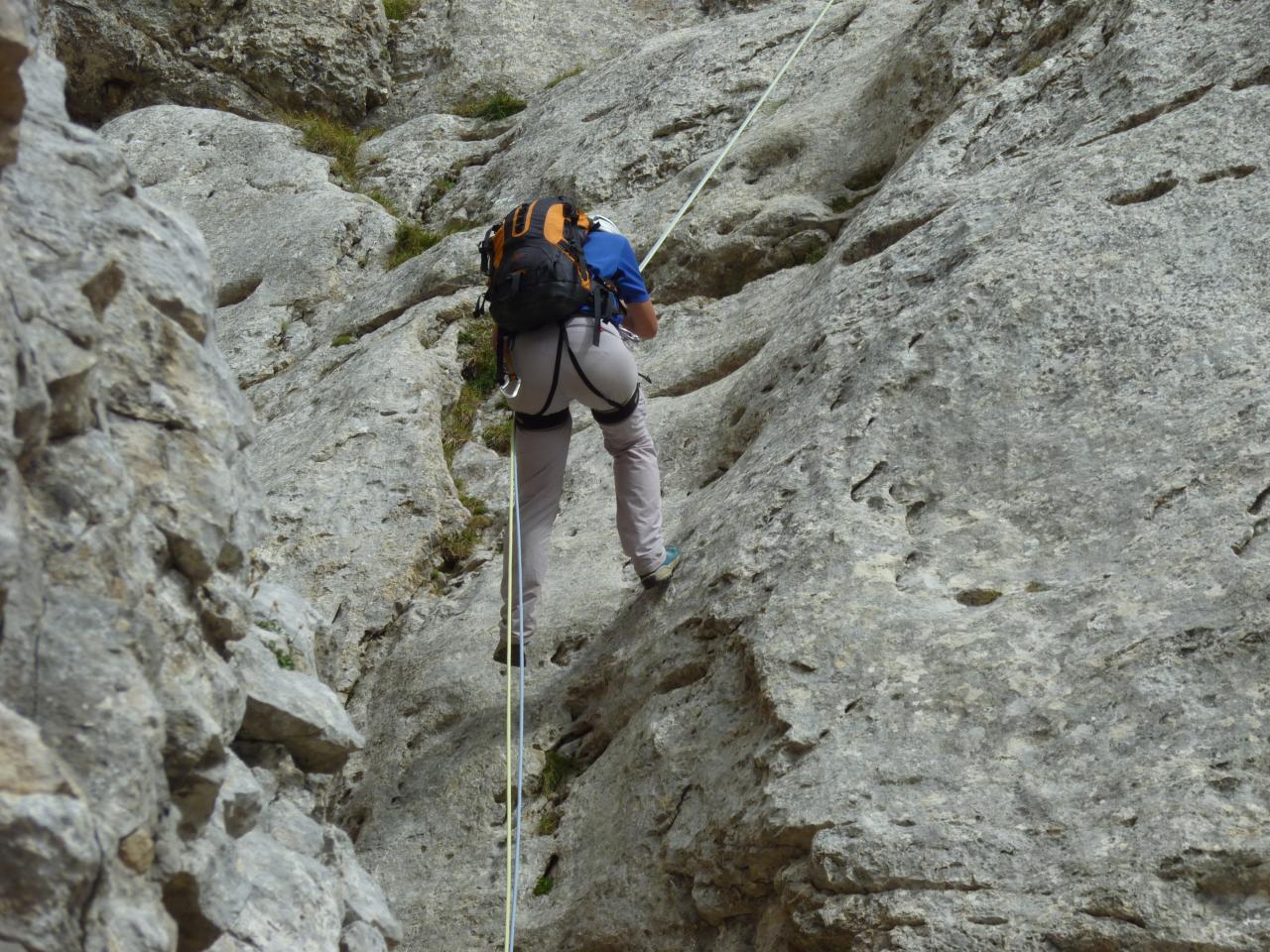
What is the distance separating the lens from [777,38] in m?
17.8

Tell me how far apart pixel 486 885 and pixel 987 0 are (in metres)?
9.95

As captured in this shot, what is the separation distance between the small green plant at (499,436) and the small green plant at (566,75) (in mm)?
8950

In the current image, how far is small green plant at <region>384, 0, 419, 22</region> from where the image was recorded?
23156 millimetres

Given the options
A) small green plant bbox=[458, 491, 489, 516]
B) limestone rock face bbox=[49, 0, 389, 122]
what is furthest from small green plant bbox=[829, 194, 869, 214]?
limestone rock face bbox=[49, 0, 389, 122]

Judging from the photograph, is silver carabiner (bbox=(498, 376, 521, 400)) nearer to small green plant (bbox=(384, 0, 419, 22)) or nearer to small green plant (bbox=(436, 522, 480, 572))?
small green plant (bbox=(436, 522, 480, 572))

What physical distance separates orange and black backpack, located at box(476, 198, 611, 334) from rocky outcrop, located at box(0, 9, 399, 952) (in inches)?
102

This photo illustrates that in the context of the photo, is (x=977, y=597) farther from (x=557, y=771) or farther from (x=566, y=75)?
(x=566, y=75)

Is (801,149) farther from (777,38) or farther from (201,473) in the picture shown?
(201,473)

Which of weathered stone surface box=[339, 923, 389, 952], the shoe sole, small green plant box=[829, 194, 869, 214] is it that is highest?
small green plant box=[829, 194, 869, 214]

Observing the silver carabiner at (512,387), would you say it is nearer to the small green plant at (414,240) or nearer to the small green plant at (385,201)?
the small green plant at (414,240)

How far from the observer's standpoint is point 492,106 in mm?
21141

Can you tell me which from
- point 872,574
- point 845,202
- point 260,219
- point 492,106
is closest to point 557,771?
point 872,574

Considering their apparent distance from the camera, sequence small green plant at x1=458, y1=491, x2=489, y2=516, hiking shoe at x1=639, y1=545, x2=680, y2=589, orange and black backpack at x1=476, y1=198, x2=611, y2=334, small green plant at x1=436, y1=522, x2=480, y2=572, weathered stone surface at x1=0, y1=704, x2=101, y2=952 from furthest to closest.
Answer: small green plant at x1=458, y1=491, x2=489, y2=516, small green plant at x1=436, y1=522, x2=480, y2=572, hiking shoe at x1=639, y1=545, x2=680, y2=589, orange and black backpack at x1=476, y1=198, x2=611, y2=334, weathered stone surface at x1=0, y1=704, x2=101, y2=952

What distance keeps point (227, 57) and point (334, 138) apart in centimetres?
259
